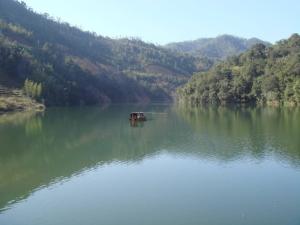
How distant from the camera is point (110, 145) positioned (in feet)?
194

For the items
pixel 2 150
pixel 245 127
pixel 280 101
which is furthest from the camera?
pixel 280 101

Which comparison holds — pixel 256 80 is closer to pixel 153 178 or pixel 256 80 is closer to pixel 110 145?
pixel 110 145

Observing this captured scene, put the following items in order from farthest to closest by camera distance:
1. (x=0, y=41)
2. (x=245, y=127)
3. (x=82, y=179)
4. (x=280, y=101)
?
1. (x=0, y=41)
2. (x=280, y=101)
3. (x=245, y=127)
4. (x=82, y=179)

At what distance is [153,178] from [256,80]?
113m

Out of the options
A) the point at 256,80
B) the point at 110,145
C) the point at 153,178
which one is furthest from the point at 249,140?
the point at 256,80

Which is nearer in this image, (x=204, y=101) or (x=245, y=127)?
(x=245, y=127)

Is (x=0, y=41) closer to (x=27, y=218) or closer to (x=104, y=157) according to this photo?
(x=104, y=157)

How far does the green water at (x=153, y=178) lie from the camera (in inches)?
1091

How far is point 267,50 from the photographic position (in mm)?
176125

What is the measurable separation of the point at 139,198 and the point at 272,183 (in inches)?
438

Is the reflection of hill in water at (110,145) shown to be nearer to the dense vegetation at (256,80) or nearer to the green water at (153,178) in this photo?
the green water at (153,178)

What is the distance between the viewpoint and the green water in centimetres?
2770

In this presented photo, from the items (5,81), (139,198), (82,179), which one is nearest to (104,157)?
(82,179)

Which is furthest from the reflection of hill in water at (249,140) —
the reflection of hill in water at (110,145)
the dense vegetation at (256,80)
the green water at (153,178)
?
the dense vegetation at (256,80)
